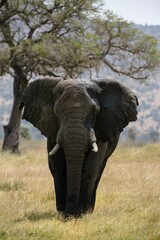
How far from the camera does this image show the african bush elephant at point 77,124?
8797mm

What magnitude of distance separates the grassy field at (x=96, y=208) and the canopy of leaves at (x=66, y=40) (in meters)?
8.94

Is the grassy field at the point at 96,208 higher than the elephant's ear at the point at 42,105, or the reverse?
the elephant's ear at the point at 42,105

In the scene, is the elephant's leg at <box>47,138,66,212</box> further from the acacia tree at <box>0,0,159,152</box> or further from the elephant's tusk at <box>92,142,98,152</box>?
the acacia tree at <box>0,0,159,152</box>

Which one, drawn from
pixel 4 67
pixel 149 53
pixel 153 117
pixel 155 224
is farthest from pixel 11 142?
pixel 153 117

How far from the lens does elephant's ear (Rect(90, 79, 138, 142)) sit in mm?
9586

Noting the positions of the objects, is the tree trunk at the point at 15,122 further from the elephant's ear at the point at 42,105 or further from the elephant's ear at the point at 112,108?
the elephant's ear at the point at 112,108

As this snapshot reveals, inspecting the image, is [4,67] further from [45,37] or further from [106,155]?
[106,155]

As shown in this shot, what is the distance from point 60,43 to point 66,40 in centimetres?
66

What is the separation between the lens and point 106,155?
10555 mm

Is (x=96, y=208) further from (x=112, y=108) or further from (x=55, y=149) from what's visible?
(x=55, y=149)

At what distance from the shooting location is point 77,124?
872 cm

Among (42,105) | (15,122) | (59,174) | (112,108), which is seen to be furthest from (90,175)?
(15,122)

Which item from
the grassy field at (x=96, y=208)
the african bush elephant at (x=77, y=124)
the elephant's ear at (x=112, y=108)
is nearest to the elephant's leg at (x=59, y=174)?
the african bush elephant at (x=77, y=124)

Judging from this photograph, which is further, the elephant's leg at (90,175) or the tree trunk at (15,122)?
the tree trunk at (15,122)
